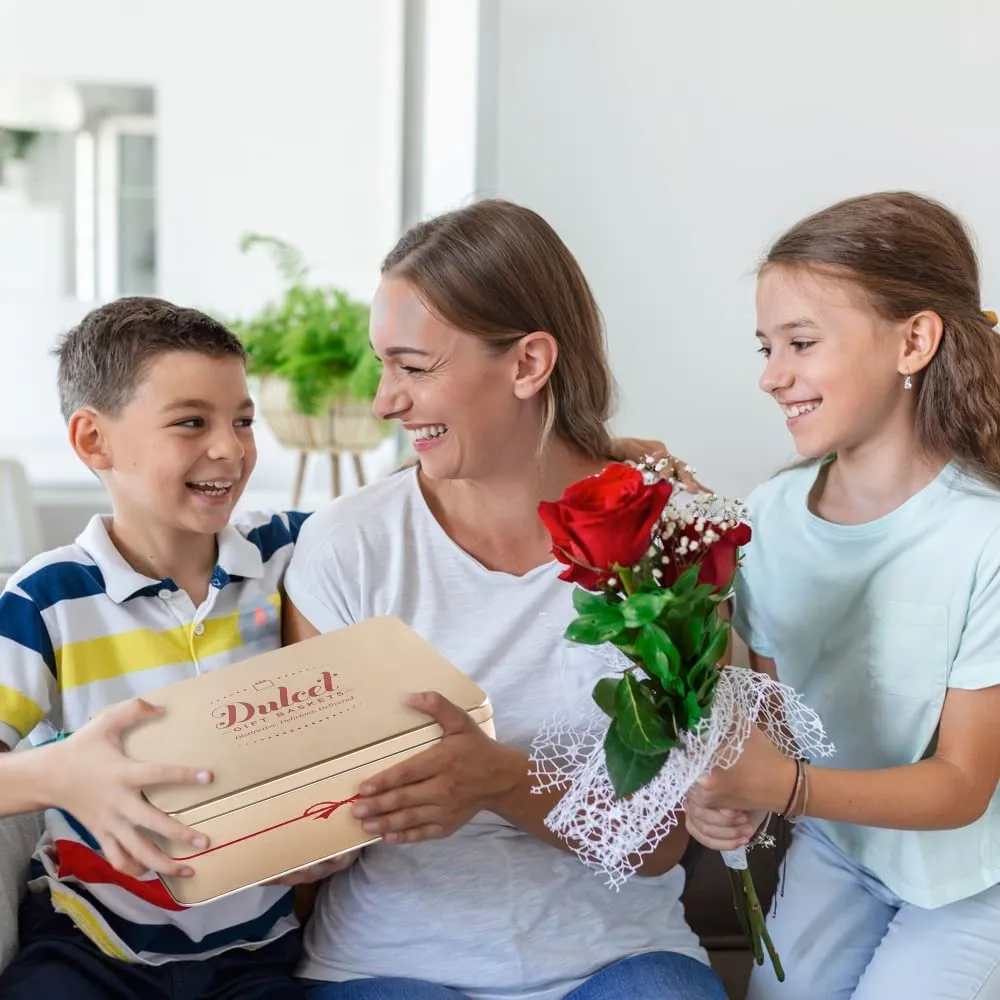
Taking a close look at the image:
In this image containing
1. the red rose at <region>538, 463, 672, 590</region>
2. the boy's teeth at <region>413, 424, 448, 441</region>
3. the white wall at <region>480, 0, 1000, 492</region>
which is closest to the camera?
the red rose at <region>538, 463, 672, 590</region>

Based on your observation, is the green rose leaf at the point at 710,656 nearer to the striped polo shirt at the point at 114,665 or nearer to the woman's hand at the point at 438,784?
the woman's hand at the point at 438,784

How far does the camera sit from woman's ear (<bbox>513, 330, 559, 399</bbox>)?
1.60 metres

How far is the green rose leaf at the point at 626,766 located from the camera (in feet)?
4.01

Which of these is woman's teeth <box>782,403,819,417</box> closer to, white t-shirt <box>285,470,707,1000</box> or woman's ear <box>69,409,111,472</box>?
white t-shirt <box>285,470,707,1000</box>

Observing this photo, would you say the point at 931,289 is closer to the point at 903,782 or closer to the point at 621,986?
the point at 903,782

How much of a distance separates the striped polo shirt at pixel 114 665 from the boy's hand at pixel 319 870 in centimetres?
8

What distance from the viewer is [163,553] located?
1627 mm

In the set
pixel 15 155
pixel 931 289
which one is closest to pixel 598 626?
pixel 931 289

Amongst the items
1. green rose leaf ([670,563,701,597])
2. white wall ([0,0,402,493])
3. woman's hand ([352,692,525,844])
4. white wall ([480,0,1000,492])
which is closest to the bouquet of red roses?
green rose leaf ([670,563,701,597])

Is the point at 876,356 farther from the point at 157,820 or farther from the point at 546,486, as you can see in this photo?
the point at 157,820

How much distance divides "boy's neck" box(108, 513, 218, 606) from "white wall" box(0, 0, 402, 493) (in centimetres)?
229

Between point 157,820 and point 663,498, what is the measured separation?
0.56 metres

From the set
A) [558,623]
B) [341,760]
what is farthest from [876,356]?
[341,760]

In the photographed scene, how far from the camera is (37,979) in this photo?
4.48ft
